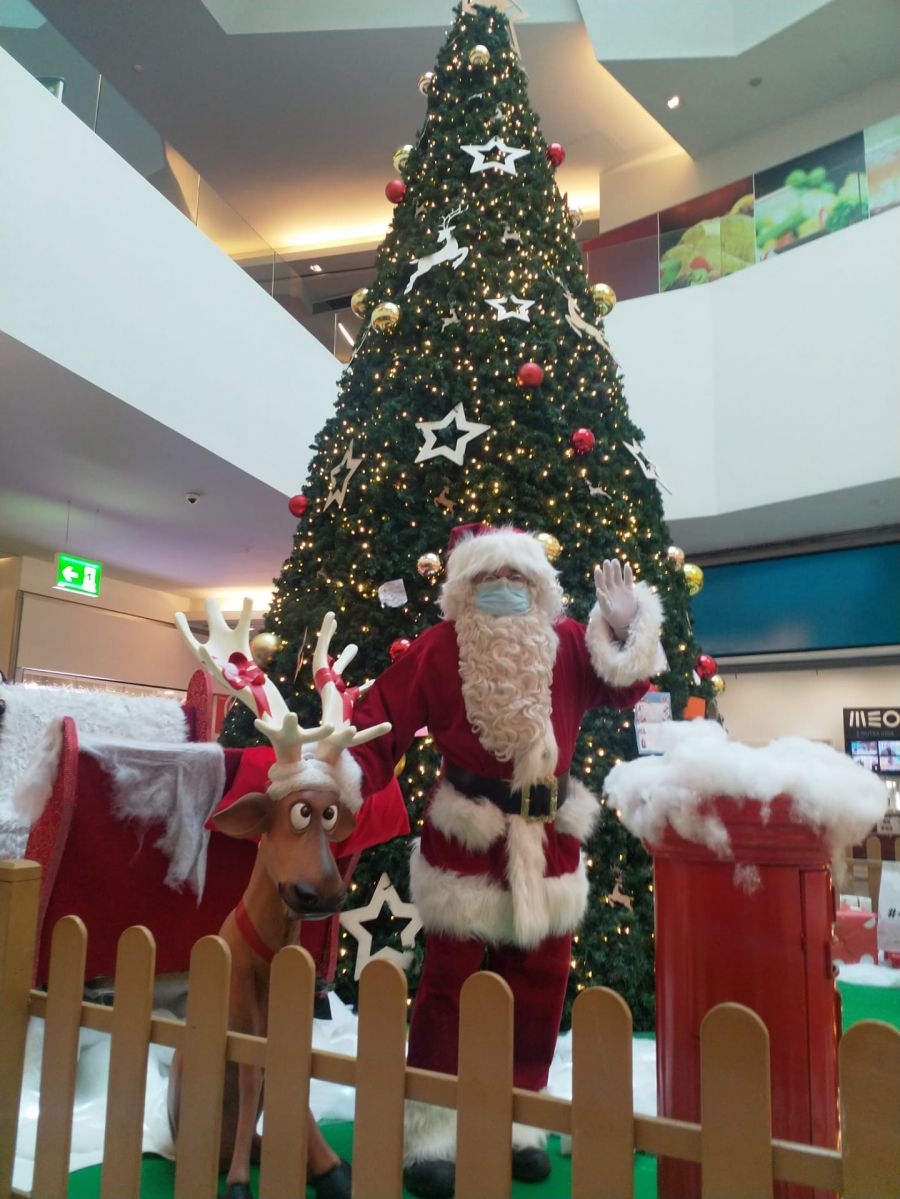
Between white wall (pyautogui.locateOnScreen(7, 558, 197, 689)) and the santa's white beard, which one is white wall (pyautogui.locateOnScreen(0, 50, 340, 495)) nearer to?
white wall (pyautogui.locateOnScreen(7, 558, 197, 689))

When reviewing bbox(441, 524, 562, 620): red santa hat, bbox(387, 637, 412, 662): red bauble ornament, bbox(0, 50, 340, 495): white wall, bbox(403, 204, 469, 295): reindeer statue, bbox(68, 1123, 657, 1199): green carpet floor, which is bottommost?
bbox(68, 1123, 657, 1199): green carpet floor

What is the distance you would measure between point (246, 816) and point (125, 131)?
217 inches

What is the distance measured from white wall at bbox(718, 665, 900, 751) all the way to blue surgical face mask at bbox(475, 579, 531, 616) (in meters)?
5.74

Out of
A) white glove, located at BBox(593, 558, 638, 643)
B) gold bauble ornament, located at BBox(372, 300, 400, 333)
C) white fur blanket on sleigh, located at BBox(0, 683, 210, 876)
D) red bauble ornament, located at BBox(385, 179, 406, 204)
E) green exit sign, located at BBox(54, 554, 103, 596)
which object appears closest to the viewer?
white glove, located at BBox(593, 558, 638, 643)

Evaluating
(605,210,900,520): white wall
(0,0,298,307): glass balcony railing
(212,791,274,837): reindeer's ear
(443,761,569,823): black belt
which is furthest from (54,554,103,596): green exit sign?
(212,791,274,837): reindeer's ear

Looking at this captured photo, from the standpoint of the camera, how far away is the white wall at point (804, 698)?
7.07 meters

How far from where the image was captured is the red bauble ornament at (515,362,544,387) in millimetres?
2768

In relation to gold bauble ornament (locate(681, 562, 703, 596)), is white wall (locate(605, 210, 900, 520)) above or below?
above

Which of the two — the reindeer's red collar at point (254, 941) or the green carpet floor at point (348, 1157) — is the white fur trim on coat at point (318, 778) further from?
the green carpet floor at point (348, 1157)

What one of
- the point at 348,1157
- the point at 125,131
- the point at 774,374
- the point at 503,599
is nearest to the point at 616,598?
the point at 503,599

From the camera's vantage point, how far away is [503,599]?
1916 millimetres

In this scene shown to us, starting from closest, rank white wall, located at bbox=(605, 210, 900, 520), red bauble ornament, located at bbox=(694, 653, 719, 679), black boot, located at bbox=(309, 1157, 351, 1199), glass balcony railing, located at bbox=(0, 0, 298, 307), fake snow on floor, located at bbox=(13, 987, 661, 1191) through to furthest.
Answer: black boot, located at bbox=(309, 1157, 351, 1199) < fake snow on floor, located at bbox=(13, 987, 661, 1191) < red bauble ornament, located at bbox=(694, 653, 719, 679) < glass balcony railing, located at bbox=(0, 0, 298, 307) < white wall, located at bbox=(605, 210, 900, 520)

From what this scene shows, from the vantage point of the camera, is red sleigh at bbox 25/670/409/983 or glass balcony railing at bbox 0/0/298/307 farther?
glass balcony railing at bbox 0/0/298/307

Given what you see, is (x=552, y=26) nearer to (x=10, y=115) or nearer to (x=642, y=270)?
(x=642, y=270)
